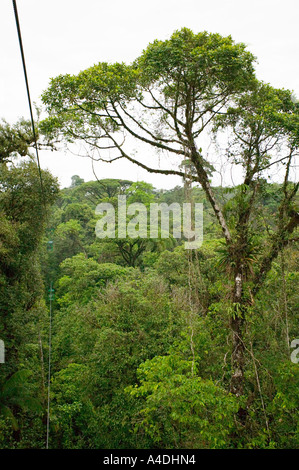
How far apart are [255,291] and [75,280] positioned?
37.2 feet

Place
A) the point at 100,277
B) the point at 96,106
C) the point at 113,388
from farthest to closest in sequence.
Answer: the point at 100,277 < the point at 113,388 < the point at 96,106

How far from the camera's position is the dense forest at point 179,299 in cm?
573

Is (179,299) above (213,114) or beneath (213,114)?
beneath

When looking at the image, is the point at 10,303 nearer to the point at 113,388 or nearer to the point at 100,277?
the point at 113,388

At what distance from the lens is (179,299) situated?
1072 cm

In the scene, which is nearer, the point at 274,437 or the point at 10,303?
the point at 274,437

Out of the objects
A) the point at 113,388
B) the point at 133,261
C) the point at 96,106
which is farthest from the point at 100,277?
the point at 96,106

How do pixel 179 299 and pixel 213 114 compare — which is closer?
pixel 213 114

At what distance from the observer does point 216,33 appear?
580 cm

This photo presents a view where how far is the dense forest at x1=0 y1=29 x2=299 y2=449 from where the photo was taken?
5727mm
